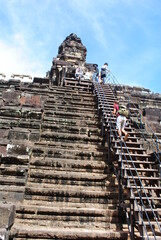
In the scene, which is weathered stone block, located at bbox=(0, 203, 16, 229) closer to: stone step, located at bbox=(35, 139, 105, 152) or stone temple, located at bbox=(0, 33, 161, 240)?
stone temple, located at bbox=(0, 33, 161, 240)

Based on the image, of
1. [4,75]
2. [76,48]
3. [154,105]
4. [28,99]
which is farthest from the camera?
[76,48]

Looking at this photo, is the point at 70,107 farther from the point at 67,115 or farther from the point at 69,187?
the point at 69,187

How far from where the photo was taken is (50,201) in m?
4.55

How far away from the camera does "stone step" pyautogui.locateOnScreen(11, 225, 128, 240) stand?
3.64 meters

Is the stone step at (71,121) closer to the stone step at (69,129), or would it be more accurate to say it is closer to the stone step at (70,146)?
the stone step at (69,129)

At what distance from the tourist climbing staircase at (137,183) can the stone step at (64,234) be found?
1.13ft

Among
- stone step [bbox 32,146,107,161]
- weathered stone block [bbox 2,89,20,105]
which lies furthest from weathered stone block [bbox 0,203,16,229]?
weathered stone block [bbox 2,89,20,105]

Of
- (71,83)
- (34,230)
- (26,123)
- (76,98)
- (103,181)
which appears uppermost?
(71,83)

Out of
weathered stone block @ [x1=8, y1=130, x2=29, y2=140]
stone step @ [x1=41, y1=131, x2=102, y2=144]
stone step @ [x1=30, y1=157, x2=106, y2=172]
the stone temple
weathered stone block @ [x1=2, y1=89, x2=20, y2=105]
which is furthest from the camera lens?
weathered stone block @ [x1=2, y1=89, x2=20, y2=105]

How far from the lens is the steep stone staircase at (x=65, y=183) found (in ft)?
13.2

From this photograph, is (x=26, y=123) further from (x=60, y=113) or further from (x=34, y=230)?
(x=34, y=230)

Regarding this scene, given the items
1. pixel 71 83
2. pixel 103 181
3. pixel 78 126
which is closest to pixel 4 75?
pixel 71 83

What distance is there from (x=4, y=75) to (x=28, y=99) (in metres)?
5.54

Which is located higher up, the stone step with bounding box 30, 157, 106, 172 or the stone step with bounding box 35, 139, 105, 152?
the stone step with bounding box 35, 139, 105, 152
